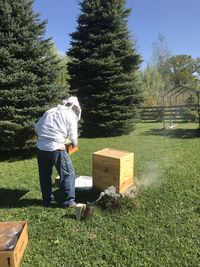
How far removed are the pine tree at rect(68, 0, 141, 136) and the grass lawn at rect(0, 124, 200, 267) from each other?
20.1ft

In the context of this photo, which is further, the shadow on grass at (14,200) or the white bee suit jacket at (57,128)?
the shadow on grass at (14,200)

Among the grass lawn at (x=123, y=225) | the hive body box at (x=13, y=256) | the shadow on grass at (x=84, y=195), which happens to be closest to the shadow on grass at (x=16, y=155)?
the grass lawn at (x=123, y=225)

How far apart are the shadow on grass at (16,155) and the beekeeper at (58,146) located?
158 inches

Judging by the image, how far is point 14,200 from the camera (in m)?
5.06

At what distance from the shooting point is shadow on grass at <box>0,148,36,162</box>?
27.8 ft

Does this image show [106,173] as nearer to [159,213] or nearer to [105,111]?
[159,213]

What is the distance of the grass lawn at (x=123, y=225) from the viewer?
337cm

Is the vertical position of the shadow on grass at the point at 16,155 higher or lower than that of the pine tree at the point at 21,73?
lower

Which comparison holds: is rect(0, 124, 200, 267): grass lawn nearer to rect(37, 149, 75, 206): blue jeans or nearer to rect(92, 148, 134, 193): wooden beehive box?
rect(37, 149, 75, 206): blue jeans

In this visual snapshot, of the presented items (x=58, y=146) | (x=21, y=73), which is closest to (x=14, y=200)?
(x=58, y=146)

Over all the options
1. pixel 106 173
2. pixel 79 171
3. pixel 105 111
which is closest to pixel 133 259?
pixel 106 173

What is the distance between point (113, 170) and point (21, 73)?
179 inches

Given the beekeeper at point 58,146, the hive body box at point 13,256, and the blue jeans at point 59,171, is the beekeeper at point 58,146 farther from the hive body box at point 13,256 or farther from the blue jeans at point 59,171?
the hive body box at point 13,256

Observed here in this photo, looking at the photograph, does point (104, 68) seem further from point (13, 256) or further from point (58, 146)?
point (13, 256)
